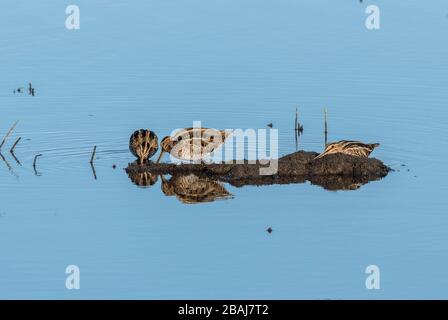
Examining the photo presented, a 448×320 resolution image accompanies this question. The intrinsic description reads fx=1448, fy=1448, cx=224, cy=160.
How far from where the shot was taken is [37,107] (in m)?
25.9

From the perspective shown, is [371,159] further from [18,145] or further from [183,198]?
[18,145]

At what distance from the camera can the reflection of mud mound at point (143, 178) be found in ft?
72.8

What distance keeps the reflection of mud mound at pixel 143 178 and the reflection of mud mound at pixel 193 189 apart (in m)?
0.19

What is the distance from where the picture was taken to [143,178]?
2250 centimetres

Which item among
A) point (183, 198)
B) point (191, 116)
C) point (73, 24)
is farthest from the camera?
point (73, 24)

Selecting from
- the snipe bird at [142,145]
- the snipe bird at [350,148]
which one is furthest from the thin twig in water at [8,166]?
the snipe bird at [350,148]

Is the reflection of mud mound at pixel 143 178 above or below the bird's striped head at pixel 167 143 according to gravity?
below

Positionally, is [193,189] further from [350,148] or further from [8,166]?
[8,166]

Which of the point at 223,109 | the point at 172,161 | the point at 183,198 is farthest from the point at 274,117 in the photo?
the point at 183,198

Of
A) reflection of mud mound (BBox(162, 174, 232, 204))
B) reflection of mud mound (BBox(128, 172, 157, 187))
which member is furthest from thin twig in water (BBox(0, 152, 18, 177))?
reflection of mud mound (BBox(162, 174, 232, 204))

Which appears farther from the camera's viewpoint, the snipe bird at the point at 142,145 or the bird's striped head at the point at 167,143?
the bird's striped head at the point at 167,143

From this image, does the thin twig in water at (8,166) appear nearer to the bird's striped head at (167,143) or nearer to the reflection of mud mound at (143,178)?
the reflection of mud mound at (143,178)

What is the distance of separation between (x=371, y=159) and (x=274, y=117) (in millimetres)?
3312

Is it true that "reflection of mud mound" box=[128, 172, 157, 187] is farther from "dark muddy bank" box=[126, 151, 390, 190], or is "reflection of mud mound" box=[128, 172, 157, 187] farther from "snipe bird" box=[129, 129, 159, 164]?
"snipe bird" box=[129, 129, 159, 164]
